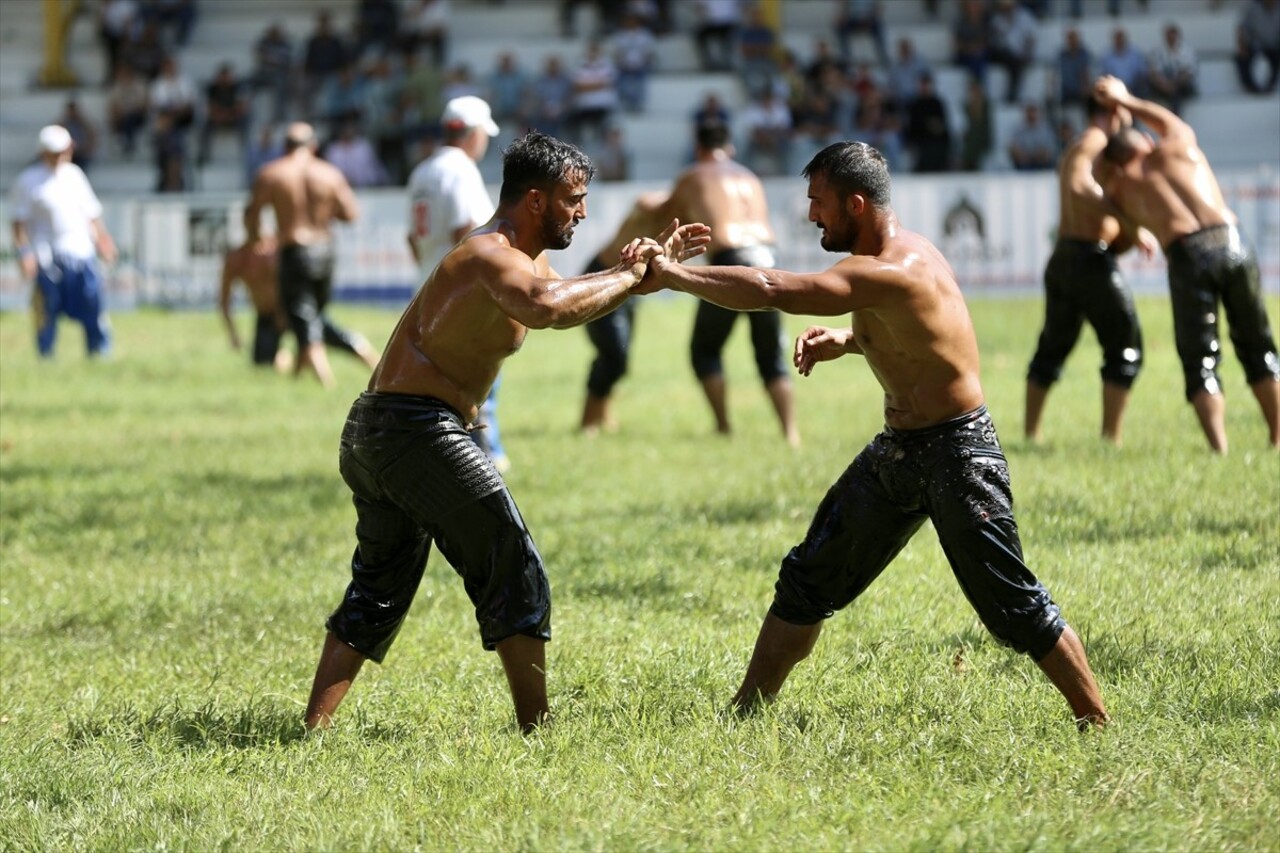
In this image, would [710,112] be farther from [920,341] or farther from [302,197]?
[920,341]

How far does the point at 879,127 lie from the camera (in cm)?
2381

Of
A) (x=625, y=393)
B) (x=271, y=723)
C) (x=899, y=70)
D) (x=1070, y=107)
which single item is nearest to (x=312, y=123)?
(x=899, y=70)

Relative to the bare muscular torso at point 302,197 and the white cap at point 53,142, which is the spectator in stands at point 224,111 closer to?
the white cap at point 53,142

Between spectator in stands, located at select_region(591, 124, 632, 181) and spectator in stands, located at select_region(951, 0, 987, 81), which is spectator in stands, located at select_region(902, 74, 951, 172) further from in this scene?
spectator in stands, located at select_region(591, 124, 632, 181)

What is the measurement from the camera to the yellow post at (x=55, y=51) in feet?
98.1

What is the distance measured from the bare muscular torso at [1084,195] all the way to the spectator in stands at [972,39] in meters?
14.8

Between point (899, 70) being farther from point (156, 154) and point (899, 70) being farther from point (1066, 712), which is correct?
point (1066, 712)

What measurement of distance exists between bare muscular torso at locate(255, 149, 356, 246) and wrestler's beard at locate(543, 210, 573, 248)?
385 inches

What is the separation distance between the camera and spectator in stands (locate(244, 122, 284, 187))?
25864mm

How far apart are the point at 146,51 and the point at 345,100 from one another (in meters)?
4.11

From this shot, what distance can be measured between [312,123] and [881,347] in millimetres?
23147

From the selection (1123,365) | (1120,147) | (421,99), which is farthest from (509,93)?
(1120,147)

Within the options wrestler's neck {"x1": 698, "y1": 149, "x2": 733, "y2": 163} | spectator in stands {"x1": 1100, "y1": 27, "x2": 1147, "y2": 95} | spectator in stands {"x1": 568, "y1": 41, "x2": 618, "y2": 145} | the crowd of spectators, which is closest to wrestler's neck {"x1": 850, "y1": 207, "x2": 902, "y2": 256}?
wrestler's neck {"x1": 698, "y1": 149, "x2": 733, "y2": 163}

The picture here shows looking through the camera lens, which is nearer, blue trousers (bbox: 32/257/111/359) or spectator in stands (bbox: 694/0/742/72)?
blue trousers (bbox: 32/257/111/359)
